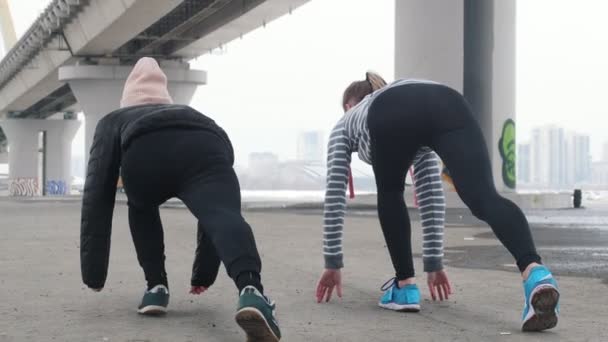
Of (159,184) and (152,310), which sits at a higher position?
(159,184)

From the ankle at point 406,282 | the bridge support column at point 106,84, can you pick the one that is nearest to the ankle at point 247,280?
the ankle at point 406,282

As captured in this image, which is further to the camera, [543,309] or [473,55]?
[473,55]

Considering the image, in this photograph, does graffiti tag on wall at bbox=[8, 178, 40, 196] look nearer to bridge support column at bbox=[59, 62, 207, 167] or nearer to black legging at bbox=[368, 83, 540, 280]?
bridge support column at bbox=[59, 62, 207, 167]

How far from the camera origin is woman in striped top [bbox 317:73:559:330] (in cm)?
477

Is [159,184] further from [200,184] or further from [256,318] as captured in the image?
[256,318]

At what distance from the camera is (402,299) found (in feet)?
18.4

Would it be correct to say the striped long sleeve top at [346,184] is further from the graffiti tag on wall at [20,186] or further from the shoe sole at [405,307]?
the graffiti tag on wall at [20,186]

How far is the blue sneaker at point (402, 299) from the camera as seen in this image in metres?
5.52

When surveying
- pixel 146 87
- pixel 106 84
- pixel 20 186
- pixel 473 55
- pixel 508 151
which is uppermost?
pixel 106 84

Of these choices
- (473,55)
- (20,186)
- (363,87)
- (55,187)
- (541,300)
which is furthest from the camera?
(55,187)

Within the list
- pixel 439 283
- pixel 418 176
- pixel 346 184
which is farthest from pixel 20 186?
pixel 346 184

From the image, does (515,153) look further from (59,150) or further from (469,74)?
(59,150)

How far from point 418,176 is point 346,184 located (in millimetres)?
593

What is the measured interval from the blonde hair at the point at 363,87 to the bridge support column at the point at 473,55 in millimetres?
20386
